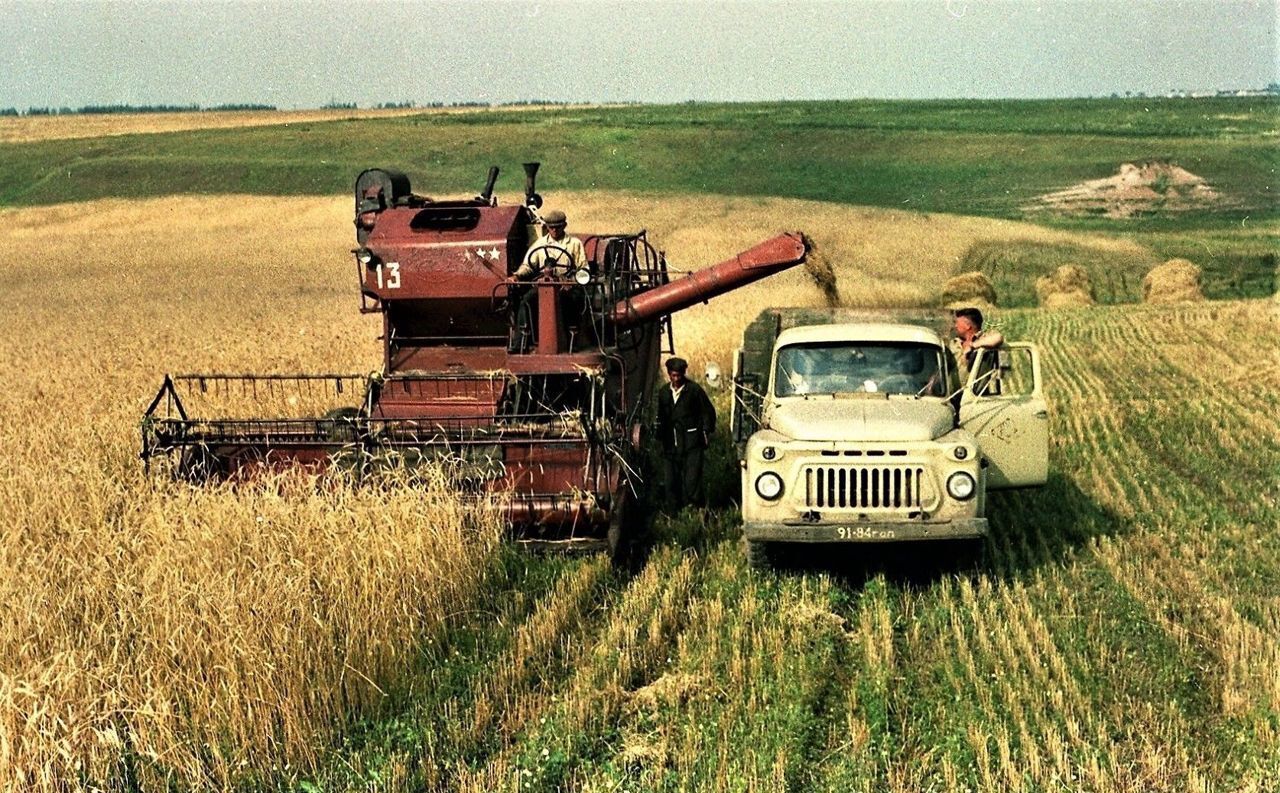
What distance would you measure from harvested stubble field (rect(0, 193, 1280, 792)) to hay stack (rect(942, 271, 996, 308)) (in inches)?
830

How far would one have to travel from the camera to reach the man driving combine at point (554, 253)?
12250 mm

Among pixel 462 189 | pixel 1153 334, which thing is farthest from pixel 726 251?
pixel 462 189

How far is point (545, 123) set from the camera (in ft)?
290

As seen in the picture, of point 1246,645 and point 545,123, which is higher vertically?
point 545,123

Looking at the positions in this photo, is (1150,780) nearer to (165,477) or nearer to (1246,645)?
(1246,645)

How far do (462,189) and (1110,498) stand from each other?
45.7 m

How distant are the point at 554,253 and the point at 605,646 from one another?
16.6ft

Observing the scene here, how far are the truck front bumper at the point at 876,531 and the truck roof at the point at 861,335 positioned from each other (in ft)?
6.69

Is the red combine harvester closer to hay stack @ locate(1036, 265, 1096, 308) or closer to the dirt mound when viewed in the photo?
hay stack @ locate(1036, 265, 1096, 308)

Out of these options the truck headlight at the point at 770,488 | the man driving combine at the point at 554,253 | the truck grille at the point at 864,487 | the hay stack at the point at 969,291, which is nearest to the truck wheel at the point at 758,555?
the truck headlight at the point at 770,488

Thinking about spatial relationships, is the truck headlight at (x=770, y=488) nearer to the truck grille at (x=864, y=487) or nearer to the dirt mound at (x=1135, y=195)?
the truck grille at (x=864, y=487)

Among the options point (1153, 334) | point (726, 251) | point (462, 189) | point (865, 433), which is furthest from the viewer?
point (462, 189)

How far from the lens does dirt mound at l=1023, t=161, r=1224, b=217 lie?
2366 inches

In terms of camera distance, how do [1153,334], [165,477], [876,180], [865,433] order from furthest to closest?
[876,180] < [1153,334] < [165,477] < [865,433]
